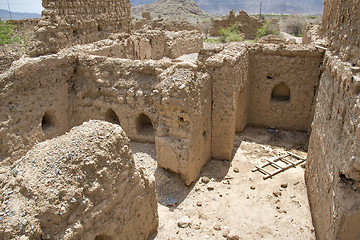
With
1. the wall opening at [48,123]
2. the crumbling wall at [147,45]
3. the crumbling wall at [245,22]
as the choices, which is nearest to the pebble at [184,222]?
the wall opening at [48,123]

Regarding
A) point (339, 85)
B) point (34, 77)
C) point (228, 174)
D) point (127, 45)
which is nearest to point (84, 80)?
point (34, 77)

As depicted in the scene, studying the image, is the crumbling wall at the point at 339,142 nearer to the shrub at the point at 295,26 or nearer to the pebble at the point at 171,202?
the pebble at the point at 171,202

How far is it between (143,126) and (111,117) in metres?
1.12

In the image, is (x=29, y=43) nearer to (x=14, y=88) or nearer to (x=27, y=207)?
(x=14, y=88)

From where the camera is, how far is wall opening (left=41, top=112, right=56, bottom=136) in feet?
27.8

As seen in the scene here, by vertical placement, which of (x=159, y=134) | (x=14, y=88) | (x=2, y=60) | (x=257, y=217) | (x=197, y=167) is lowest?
(x=257, y=217)

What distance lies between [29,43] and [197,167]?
20.8 feet

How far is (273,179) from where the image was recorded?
7.31m

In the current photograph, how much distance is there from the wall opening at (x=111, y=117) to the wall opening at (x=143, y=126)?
2.74ft

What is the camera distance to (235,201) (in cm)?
658

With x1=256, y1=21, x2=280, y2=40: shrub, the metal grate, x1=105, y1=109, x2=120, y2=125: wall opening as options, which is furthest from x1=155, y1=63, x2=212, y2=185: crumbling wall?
x1=256, y1=21, x2=280, y2=40: shrub

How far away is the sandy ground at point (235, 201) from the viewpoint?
5.69m

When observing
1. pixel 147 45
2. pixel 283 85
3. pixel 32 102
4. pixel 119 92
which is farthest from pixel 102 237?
pixel 147 45

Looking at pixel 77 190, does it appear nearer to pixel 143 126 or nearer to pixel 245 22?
pixel 143 126
